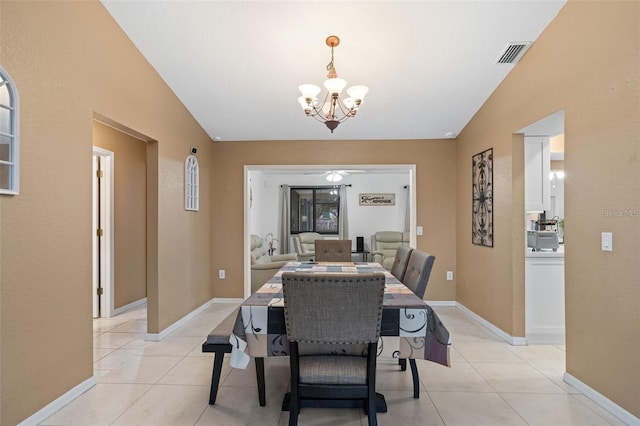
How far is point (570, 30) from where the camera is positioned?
2.40m

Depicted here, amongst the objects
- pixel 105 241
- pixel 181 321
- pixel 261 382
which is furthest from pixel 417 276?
pixel 105 241

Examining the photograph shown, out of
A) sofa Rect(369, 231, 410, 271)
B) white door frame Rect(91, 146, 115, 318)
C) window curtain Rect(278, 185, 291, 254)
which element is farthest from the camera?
window curtain Rect(278, 185, 291, 254)

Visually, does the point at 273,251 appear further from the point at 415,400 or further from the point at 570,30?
the point at 570,30

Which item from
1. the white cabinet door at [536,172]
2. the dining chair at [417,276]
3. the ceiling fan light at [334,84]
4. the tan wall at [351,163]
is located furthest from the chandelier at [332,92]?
the tan wall at [351,163]

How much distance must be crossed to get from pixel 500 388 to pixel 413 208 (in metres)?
2.64

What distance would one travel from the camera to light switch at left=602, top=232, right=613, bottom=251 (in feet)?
6.82

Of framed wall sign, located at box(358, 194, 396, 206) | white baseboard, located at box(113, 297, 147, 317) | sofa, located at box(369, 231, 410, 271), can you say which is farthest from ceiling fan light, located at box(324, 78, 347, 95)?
framed wall sign, located at box(358, 194, 396, 206)

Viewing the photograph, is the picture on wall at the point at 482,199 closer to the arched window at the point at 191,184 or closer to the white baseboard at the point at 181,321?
the white baseboard at the point at 181,321

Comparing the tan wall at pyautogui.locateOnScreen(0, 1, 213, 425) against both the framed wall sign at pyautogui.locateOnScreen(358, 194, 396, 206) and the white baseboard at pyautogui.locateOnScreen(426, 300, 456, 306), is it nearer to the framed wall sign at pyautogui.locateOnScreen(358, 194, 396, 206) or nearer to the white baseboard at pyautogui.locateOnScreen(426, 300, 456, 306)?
the white baseboard at pyautogui.locateOnScreen(426, 300, 456, 306)

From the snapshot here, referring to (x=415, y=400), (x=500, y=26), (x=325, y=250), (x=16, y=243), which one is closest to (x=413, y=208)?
(x=325, y=250)

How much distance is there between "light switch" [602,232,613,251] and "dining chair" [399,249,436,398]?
3.37 feet

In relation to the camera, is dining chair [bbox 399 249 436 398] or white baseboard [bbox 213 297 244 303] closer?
dining chair [bbox 399 249 436 398]

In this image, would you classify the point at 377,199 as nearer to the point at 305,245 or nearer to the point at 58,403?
the point at 305,245

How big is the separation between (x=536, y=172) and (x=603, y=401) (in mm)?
1968
